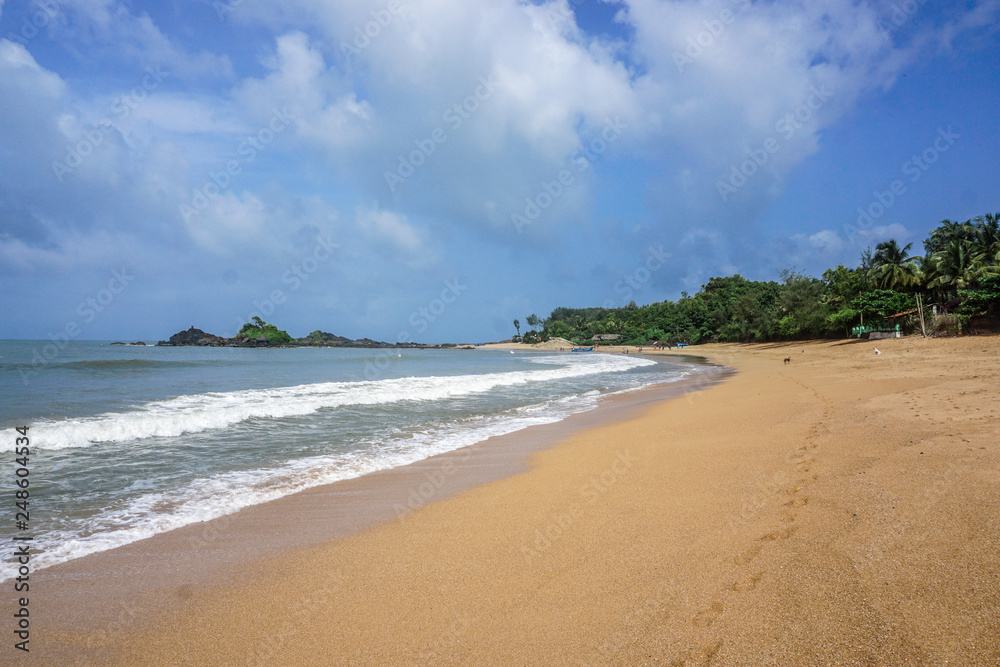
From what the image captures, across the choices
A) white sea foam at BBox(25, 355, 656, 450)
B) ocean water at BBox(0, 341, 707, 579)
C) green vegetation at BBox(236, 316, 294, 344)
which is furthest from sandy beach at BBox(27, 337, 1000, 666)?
green vegetation at BBox(236, 316, 294, 344)

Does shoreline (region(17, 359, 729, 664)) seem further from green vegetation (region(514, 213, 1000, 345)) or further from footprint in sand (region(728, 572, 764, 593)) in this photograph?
green vegetation (region(514, 213, 1000, 345))

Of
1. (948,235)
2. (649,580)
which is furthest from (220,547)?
(948,235)

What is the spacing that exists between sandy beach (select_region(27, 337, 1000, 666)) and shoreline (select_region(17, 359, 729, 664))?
0.19ft

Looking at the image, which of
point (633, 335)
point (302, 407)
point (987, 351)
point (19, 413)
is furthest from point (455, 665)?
point (633, 335)

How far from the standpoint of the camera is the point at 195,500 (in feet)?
18.4

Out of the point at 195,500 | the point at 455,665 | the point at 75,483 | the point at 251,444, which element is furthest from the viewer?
the point at 251,444

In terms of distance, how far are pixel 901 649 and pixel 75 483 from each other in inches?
358

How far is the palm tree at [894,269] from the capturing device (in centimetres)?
3456

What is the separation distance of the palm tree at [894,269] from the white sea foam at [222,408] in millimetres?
34254

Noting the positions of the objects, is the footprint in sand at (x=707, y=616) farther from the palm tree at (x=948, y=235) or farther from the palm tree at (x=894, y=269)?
the palm tree at (x=948, y=235)

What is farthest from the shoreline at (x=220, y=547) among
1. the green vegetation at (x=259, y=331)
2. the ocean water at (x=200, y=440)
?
the green vegetation at (x=259, y=331)

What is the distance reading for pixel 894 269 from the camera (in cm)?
3534

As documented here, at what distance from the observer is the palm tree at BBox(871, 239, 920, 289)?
34562 mm

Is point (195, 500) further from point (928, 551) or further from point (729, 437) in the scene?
point (729, 437)
